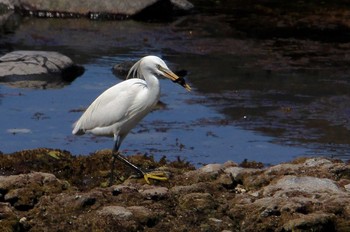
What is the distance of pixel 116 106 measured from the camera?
35.1 ft

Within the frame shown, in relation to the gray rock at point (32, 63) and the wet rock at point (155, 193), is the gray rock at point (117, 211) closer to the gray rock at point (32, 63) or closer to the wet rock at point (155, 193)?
the wet rock at point (155, 193)

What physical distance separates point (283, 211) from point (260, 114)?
6.05 metres

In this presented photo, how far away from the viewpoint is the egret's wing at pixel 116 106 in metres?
10.7

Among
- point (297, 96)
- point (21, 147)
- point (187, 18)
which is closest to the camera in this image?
point (21, 147)

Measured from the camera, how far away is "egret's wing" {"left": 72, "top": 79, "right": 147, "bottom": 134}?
1069 centimetres

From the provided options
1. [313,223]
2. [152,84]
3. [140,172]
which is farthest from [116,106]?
[313,223]

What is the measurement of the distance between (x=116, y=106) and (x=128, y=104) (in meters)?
0.12

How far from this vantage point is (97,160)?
11641mm

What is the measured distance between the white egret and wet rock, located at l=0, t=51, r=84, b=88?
5.81 m

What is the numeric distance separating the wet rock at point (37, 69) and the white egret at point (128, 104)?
581cm

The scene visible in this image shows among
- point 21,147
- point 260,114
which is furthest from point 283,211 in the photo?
point 260,114

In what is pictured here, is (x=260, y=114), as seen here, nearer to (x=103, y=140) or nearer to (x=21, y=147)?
(x=103, y=140)

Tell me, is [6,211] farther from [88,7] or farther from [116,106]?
[88,7]

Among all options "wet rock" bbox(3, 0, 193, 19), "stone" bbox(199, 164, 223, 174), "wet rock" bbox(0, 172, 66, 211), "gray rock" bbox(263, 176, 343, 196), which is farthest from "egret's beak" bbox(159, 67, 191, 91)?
"wet rock" bbox(3, 0, 193, 19)
